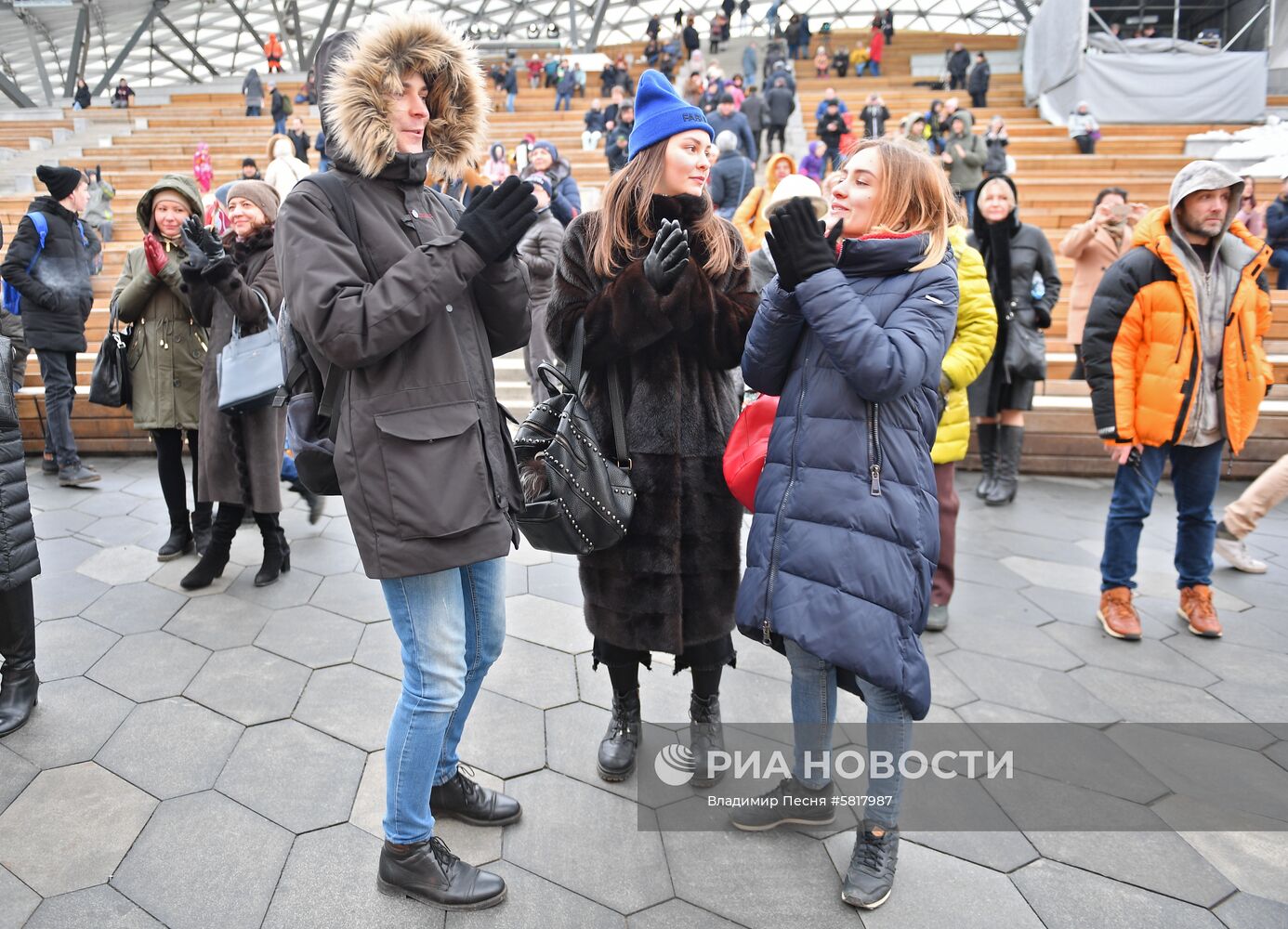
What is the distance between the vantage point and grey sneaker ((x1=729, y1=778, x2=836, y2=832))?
7.88ft

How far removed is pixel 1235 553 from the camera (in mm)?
4512

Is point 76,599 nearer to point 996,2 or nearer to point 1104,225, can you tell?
point 1104,225

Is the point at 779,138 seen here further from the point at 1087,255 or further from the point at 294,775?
the point at 294,775

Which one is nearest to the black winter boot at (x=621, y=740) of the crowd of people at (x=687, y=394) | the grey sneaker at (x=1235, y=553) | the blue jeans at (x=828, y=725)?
the crowd of people at (x=687, y=394)

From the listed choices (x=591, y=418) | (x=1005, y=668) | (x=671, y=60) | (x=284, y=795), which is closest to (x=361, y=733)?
(x=284, y=795)

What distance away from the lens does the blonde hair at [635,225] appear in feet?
7.80

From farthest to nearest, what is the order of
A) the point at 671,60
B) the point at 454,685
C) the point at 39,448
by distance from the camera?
the point at 671,60
the point at 39,448
the point at 454,685

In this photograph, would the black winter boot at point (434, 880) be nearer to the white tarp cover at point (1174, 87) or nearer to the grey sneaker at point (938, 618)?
the grey sneaker at point (938, 618)

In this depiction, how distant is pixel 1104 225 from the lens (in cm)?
609

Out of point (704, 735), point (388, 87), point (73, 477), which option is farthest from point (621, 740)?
point (73, 477)

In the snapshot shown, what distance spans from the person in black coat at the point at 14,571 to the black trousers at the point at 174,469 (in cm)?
149

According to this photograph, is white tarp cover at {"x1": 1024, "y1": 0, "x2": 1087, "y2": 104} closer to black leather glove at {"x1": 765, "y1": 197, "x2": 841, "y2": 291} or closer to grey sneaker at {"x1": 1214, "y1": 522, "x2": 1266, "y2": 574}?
grey sneaker at {"x1": 1214, "y1": 522, "x2": 1266, "y2": 574}

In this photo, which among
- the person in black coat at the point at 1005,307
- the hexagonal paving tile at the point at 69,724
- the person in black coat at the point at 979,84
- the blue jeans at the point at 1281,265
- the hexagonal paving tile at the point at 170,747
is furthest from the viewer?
the person in black coat at the point at 979,84

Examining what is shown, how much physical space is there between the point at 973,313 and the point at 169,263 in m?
3.73
